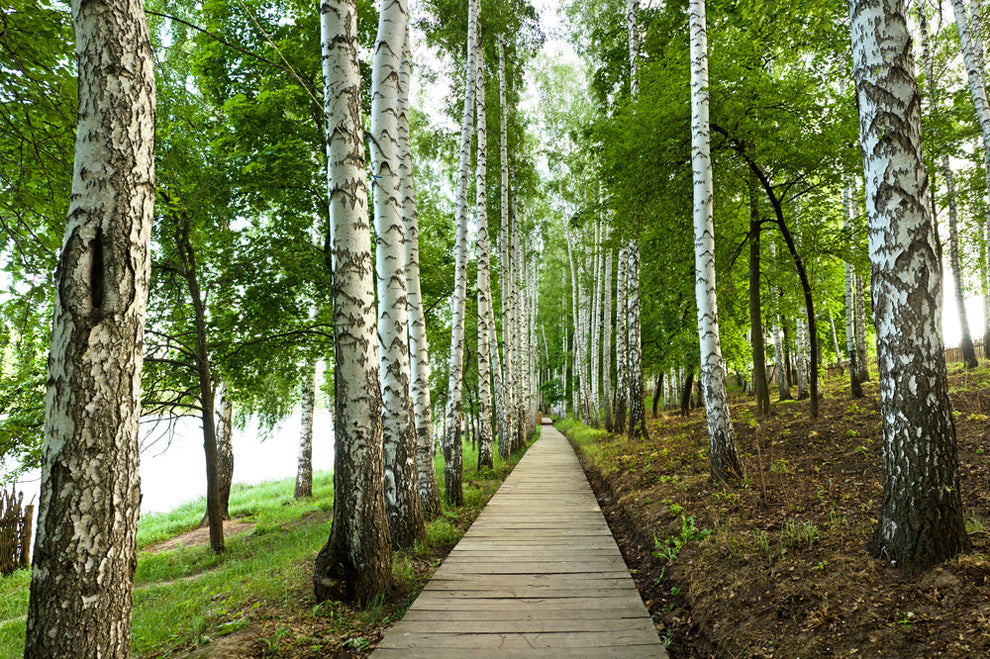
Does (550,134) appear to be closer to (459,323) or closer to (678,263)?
(678,263)

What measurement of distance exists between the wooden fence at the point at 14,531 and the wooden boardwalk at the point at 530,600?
29.3ft

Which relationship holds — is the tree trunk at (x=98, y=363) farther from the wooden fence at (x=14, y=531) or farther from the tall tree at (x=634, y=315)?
the tall tree at (x=634, y=315)

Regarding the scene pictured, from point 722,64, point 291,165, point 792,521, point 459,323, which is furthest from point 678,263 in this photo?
point 291,165

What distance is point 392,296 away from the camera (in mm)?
4934

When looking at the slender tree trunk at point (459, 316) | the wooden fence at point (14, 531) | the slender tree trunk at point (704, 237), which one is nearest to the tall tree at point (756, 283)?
the slender tree trunk at point (704, 237)

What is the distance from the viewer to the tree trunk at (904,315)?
2891 mm

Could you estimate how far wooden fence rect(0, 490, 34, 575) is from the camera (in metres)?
8.25

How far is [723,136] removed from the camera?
8.31m

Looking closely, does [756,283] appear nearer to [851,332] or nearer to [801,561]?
[851,332]

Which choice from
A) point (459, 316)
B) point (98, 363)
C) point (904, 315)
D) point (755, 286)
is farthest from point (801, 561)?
point (755, 286)

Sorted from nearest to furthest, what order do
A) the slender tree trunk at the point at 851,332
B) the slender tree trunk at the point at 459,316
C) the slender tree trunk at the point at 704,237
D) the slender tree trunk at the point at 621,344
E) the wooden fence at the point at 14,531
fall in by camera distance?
the slender tree trunk at the point at 704,237
the slender tree trunk at the point at 459,316
the wooden fence at the point at 14,531
the slender tree trunk at the point at 851,332
the slender tree trunk at the point at 621,344

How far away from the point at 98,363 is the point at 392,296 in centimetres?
296

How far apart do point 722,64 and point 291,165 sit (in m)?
7.60

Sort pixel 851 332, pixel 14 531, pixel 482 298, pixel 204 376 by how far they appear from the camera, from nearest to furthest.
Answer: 1. pixel 204 376
2. pixel 14 531
3. pixel 482 298
4. pixel 851 332
